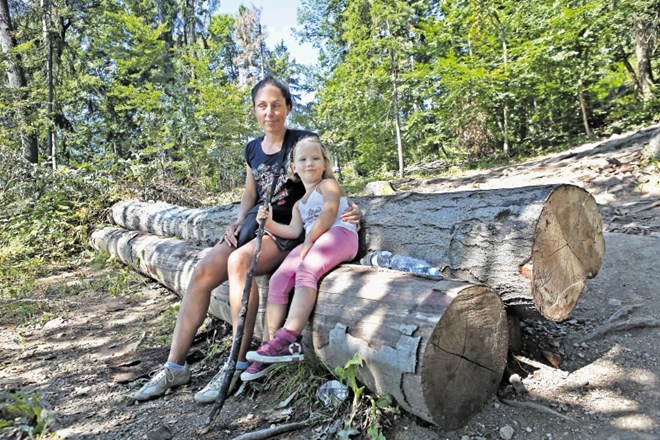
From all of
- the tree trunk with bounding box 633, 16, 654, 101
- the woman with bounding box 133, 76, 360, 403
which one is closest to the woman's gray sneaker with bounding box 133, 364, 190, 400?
the woman with bounding box 133, 76, 360, 403

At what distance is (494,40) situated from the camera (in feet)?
38.4

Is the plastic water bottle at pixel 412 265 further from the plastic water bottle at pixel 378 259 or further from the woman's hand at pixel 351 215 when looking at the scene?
the woman's hand at pixel 351 215

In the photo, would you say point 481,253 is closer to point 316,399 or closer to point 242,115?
point 316,399

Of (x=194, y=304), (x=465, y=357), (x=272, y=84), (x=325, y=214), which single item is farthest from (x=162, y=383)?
(x=272, y=84)

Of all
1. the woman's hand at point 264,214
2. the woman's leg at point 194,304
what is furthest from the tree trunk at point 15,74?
the woman's hand at point 264,214

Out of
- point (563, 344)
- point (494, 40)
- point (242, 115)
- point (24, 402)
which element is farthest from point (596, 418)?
point (242, 115)

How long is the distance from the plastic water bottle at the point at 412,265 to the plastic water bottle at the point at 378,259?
39 millimetres

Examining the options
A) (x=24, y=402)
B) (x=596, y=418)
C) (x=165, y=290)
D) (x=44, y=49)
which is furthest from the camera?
(x=44, y=49)

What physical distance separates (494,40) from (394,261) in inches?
456

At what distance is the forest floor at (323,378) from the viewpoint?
1842 millimetres

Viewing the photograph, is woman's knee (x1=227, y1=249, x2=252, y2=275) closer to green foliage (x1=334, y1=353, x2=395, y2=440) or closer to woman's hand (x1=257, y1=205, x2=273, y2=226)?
woman's hand (x1=257, y1=205, x2=273, y2=226)

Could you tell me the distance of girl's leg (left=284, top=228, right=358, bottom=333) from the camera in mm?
2262

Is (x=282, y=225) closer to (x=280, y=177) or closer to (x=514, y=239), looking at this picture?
(x=280, y=177)

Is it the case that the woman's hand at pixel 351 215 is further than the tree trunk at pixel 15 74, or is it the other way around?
the tree trunk at pixel 15 74
